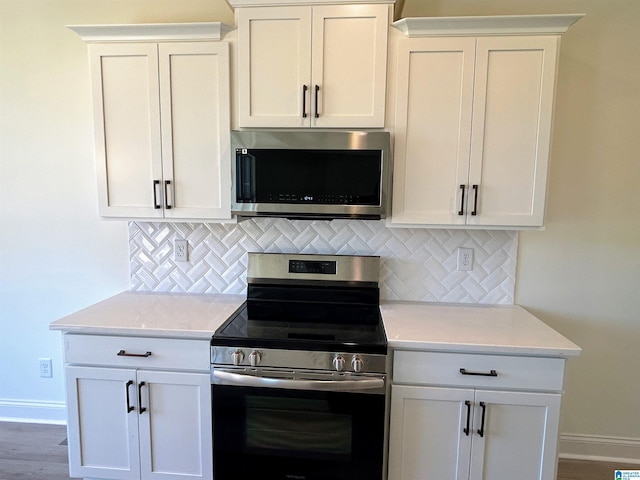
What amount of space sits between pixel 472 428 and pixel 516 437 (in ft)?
0.61

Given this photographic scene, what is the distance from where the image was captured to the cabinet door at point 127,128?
185cm

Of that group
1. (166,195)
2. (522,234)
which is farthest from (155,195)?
(522,234)

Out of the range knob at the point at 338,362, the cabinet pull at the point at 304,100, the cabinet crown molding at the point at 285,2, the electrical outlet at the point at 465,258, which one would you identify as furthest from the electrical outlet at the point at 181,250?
the electrical outlet at the point at 465,258

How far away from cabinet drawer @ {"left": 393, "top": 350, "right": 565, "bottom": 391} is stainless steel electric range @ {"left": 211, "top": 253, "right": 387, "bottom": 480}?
0.40ft

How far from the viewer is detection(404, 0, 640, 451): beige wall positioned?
6.45 ft

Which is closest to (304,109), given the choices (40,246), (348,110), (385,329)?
(348,110)

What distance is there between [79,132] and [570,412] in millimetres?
3169

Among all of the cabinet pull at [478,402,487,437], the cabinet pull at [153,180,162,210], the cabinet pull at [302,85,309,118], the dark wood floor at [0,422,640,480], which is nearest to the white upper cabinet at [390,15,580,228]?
the cabinet pull at [302,85,309,118]

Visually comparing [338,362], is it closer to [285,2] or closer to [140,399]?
[140,399]

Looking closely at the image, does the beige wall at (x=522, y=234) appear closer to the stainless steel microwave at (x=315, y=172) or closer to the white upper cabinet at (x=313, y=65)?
the white upper cabinet at (x=313, y=65)

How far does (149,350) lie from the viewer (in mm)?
1700

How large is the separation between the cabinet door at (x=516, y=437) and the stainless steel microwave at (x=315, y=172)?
0.93 metres

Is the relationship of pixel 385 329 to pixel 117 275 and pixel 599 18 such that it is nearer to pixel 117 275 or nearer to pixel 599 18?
pixel 117 275

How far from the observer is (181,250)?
2.25 meters
